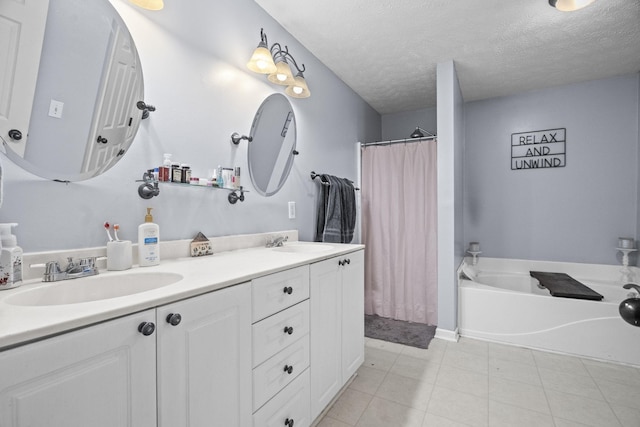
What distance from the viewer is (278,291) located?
113 centimetres

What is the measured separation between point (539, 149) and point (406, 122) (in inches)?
57.5

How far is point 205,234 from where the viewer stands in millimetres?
1480

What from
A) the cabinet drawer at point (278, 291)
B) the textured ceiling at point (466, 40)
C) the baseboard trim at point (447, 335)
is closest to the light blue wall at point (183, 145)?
the textured ceiling at point (466, 40)

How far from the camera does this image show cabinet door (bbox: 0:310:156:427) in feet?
1.63

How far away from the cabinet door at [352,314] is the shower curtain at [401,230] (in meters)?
1.20

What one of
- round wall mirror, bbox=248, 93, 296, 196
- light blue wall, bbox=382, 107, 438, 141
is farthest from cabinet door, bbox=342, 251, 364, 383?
Result: light blue wall, bbox=382, 107, 438, 141

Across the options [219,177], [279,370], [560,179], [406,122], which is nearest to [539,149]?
[560,179]

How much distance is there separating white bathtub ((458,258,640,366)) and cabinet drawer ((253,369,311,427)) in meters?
1.85

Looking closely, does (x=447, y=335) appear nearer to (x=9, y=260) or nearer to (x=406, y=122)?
(x=406, y=122)

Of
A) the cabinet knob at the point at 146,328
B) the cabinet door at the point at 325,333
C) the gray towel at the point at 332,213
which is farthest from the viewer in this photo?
the gray towel at the point at 332,213

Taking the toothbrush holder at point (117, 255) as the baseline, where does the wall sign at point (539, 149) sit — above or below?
above

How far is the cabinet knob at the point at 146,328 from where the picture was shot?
2.22 feet

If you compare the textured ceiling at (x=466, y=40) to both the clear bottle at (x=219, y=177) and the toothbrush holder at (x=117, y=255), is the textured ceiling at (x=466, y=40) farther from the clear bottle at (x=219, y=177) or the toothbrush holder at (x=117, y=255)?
the toothbrush holder at (x=117, y=255)

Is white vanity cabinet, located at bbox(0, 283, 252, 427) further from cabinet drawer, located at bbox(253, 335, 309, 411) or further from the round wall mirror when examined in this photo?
the round wall mirror
